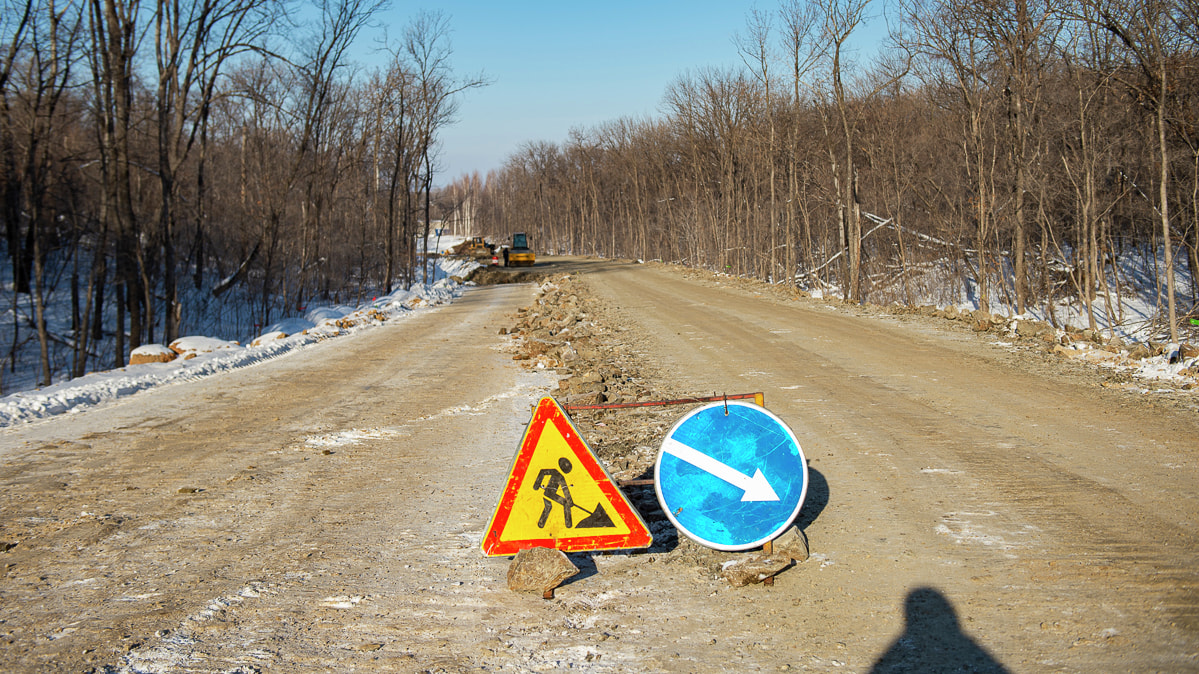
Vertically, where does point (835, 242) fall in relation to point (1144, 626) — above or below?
above

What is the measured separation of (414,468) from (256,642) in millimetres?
3447

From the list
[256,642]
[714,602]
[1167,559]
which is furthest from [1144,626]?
[256,642]

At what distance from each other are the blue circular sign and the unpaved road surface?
1.11ft

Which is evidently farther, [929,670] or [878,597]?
[878,597]

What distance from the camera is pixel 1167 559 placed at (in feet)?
14.3

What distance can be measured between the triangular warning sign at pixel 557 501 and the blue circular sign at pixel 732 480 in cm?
35

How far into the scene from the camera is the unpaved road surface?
12.0 ft

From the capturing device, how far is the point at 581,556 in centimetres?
493

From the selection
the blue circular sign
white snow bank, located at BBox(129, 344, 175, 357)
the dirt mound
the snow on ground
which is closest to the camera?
the blue circular sign

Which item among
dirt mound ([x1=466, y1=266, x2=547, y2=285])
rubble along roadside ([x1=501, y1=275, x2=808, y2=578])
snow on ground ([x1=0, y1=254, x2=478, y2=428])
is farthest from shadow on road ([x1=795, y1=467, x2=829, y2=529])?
dirt mound ([x1=466, y1=266, x2=547, y2=285])

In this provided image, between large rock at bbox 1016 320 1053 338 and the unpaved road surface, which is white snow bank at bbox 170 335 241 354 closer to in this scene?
the unpaved road surface

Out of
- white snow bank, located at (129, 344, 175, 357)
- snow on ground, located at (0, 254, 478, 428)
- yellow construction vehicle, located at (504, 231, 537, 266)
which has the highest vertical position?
→ yellow construction vehicle, located at (504, 231, 537, 266)

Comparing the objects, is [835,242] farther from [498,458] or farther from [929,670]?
[929,670]

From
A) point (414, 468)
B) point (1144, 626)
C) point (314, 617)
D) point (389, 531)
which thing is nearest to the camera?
point (1144, 626)
